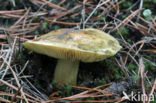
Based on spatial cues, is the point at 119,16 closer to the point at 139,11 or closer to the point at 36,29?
the point at 139,11

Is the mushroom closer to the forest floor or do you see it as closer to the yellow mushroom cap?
the yellow mushroom cap

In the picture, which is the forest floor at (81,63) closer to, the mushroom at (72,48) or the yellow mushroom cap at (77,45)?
the mushroom at (72,48)

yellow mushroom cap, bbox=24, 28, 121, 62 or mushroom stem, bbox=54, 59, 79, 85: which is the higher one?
yellow mushroom cap, bbox=24, 28, 121, 62

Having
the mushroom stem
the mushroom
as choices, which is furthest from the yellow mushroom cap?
the mushroom stem

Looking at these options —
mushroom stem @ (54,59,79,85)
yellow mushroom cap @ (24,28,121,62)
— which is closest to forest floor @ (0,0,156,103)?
mushroom stem @ (54,59,79,85)

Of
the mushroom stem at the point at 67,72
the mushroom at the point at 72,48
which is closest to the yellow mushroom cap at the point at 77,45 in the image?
the mushroom at the point at 72,48

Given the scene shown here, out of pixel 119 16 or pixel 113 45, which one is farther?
pixel 119 16

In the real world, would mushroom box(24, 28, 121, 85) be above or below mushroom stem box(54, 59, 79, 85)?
above

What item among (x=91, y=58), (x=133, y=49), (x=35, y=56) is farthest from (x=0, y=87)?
(x=133, y=49)

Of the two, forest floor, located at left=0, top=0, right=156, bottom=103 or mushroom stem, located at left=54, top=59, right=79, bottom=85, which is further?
mushroom stem, located at left=54, top=59, right=79, bottom=85
